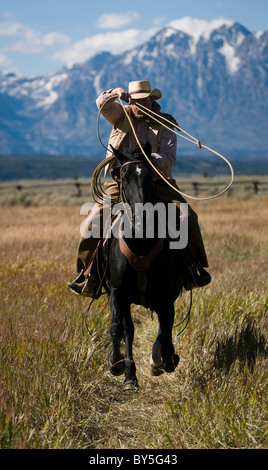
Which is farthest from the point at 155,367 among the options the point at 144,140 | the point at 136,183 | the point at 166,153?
the point at 144,140

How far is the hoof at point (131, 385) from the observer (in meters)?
5.97

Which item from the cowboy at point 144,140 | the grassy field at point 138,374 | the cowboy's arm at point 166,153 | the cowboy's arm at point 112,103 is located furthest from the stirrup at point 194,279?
the cowboy's arm at point 112,103

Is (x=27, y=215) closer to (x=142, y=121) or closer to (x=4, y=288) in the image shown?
(x=4, y=288)

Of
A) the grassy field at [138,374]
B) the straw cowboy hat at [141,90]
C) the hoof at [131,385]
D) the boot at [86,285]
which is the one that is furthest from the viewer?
the boot at [86,285]

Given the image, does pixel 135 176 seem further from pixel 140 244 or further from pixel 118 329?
pixel 118 329

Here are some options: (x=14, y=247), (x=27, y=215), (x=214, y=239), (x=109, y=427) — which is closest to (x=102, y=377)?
(x=109, y=427)

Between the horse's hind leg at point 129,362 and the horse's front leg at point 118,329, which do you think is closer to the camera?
the horse's front leg at point 118,329

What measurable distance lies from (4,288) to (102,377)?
3416 mm

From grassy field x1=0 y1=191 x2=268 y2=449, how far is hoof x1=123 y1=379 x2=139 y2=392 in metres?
0.12

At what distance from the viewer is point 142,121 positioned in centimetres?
634

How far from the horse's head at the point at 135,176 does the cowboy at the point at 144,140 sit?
60cm

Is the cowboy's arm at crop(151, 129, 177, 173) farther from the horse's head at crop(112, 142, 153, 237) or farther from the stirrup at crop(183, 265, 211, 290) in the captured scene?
the stirrup at crop(183, 265, 211, 290)

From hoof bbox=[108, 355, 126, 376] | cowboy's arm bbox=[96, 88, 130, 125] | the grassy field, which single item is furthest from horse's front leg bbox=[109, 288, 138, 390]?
cowboy's arm bbox=[96, 88, 130, 125]

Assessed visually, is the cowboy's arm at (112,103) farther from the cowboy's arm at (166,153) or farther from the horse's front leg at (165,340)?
Result: the horse's front leg at (165,340)
